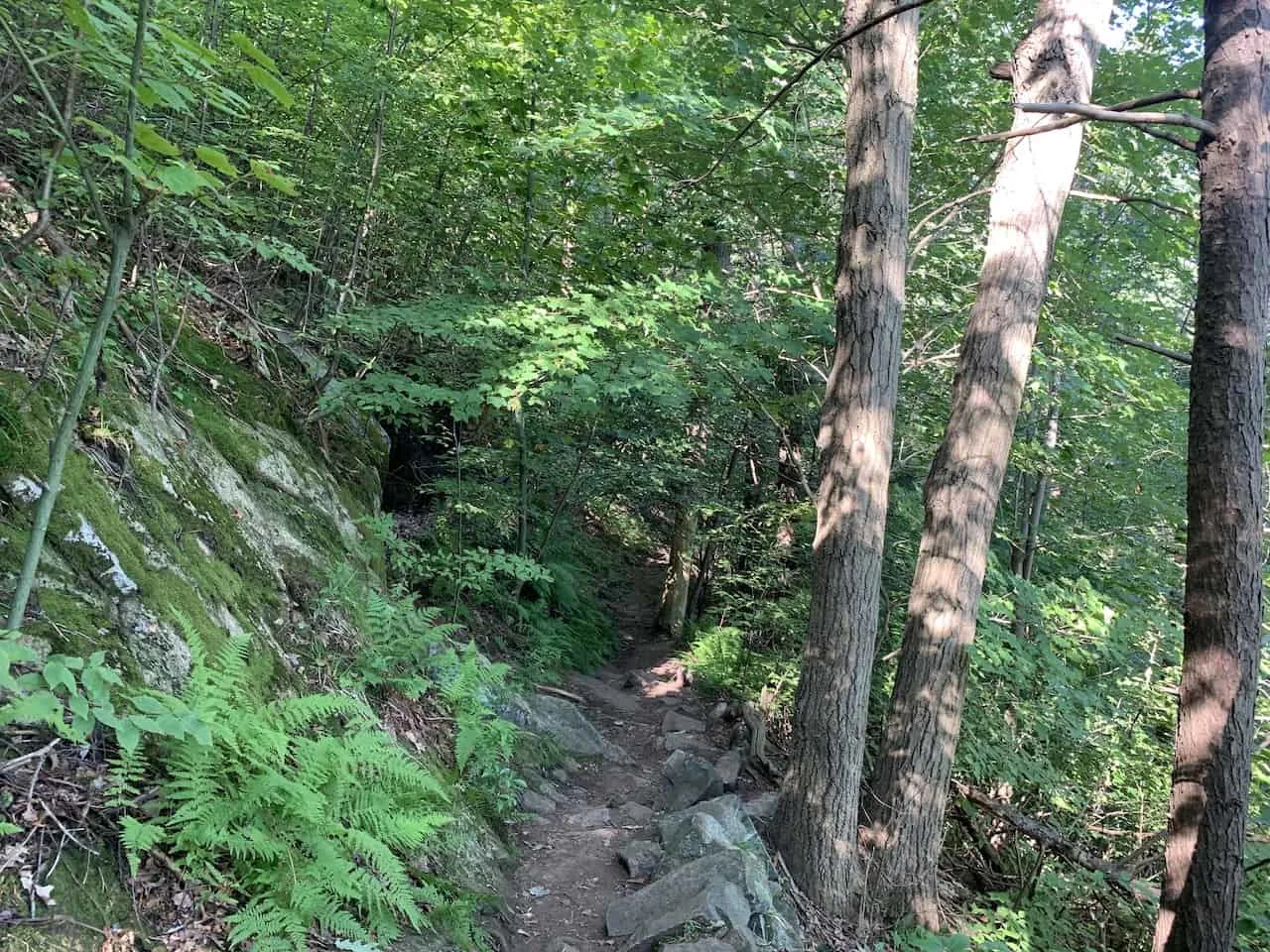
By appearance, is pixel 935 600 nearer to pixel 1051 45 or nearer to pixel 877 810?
pixel 877 810

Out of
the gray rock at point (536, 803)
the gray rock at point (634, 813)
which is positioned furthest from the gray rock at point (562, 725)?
the gray rock at point (634, 813)

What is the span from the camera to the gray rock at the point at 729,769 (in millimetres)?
7487

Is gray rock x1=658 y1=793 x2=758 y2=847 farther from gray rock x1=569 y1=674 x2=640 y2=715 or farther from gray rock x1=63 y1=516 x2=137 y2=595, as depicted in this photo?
gray rock x1=63 y1=516 x2=137 y2=595

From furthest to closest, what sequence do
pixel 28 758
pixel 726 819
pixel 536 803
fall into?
1. pixel 536 803
2. pixel 726 819
3. pixel 28 758

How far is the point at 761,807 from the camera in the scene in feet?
22.3

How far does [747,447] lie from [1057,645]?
18.0ft

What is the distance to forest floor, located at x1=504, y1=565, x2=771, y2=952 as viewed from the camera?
475cm

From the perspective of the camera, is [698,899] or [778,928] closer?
[698,899]

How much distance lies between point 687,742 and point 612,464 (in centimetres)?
392

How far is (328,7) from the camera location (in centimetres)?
674

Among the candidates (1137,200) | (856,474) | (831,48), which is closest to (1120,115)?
(1137,200)

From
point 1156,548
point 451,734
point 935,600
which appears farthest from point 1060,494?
point 451,734

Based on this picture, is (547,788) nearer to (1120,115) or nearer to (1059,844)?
(1059,844)

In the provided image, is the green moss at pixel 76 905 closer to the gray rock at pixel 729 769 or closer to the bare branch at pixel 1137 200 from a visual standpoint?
the bare branch at pixel 1137 200
